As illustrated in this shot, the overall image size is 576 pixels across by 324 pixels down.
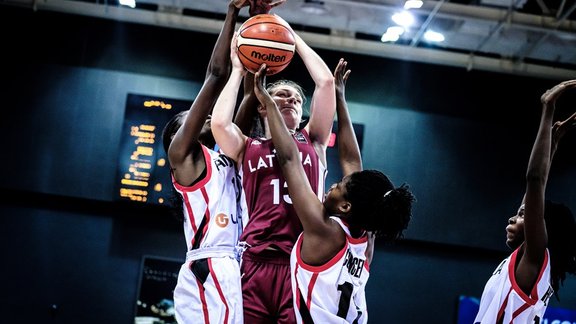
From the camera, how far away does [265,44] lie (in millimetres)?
3850

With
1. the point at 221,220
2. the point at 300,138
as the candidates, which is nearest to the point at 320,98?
the point at 300,138

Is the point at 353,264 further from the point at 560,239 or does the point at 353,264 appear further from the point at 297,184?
the point at 560,239

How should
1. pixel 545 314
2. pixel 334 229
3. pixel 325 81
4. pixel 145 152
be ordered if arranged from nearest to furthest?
pixel 334 229
pixel 325 81
pixel 145 152
pixel 545 314

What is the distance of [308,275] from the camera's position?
11.2 feet

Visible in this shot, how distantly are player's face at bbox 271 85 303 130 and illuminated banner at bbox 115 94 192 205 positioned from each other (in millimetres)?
4729

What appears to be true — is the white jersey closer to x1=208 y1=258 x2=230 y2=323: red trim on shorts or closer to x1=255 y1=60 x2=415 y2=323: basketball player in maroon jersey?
x1=208 y1=258 x2=230 y2=323: red trim on shorts

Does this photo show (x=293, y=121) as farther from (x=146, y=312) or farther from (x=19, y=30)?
(x=19, y=30)

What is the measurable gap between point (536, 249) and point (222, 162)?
5.55 feet

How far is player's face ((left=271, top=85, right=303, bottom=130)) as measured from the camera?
4164 millimetres

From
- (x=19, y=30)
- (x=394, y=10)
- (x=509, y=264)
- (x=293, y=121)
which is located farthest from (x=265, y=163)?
(x=19, y=30)

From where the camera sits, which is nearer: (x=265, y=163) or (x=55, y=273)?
(x=265, y=163)

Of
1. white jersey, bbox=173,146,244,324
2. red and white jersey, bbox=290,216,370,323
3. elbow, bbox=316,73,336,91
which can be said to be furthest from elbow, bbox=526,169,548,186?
white jersey, bbox=173,146,244,324

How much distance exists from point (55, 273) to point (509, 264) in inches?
270

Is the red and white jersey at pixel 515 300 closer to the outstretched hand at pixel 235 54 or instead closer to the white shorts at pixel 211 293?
the white shorts at pixel 211 293
